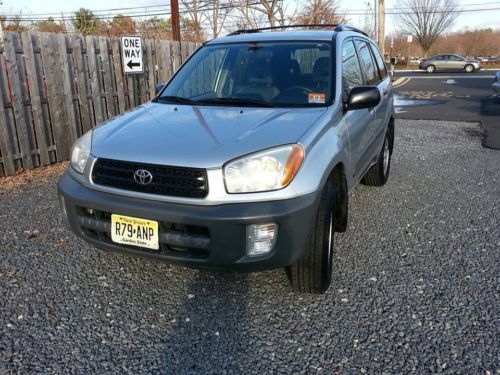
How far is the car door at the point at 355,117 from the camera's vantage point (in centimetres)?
333

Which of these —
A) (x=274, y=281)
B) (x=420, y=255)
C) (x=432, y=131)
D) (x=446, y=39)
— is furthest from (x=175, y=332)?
(x=446, y=39)

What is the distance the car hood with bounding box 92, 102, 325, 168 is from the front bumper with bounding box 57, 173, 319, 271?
0.26m

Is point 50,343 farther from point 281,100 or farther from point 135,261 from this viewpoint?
point 281,100

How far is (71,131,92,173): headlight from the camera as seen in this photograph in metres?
2.80

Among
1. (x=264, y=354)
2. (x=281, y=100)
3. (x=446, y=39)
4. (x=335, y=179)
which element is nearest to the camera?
(x=264, y=354)

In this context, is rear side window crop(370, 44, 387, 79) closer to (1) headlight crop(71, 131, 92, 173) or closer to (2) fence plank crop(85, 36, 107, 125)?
(1) headlight crop(71, 131, 92, 173)

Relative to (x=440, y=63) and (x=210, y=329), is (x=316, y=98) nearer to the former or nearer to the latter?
(x=210, y=329)

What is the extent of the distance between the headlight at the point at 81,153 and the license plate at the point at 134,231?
0.50m

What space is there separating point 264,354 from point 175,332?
0.55 metres

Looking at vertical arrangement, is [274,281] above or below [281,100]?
below

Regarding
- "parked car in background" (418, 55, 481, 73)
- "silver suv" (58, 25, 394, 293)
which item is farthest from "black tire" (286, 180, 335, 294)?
"parked car in background" (418, 55, 481, 73)

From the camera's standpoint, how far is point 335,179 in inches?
119

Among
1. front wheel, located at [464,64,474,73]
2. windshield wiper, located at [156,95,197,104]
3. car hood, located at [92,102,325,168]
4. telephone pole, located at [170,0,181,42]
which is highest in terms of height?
telephone pole, located at [170,0,181,42]

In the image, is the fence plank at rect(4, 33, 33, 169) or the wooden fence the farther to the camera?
the wooden fence
